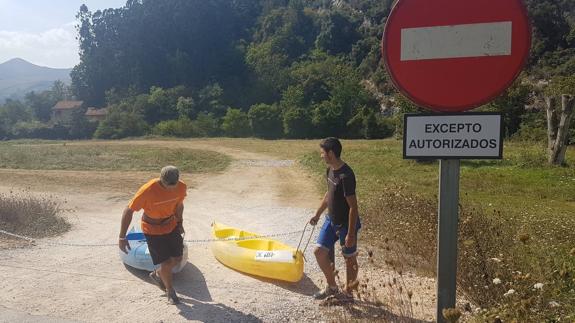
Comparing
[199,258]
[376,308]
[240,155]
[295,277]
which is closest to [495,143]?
[376,308]

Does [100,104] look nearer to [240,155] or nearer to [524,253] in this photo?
[240,155]

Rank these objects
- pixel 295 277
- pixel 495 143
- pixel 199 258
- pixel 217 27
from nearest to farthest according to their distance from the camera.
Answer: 1. pixel 495 143
2. pixel 295 277
3. pixel 199 258
4. pixel 217 27

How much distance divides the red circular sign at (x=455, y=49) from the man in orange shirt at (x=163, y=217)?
308 cm

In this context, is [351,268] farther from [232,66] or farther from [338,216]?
[232,66]

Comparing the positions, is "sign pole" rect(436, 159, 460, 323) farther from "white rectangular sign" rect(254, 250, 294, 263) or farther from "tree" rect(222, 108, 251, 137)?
"tree" rect(222, 108, 251, 137)

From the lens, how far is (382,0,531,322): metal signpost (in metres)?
2.14

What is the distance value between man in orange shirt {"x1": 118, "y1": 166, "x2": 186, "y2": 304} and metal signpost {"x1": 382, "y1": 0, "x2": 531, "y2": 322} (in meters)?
3.07

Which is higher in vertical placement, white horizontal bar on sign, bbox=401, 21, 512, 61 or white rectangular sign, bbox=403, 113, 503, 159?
white horizontal bar on sign, bbox=401, 21, 512, 61

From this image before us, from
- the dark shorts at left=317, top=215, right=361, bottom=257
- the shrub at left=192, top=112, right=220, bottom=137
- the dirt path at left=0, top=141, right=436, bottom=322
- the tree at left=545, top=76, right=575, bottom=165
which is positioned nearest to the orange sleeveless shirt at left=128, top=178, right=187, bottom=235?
the dirt path at left=0, top=141, right=436, bottom=322

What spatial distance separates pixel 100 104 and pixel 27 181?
73486 millimetres

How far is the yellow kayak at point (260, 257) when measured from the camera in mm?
5430

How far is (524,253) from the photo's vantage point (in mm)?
4391

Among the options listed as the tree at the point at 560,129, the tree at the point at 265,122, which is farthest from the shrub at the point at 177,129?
the tree at the point at 560,129

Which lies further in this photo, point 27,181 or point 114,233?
point 27,181
